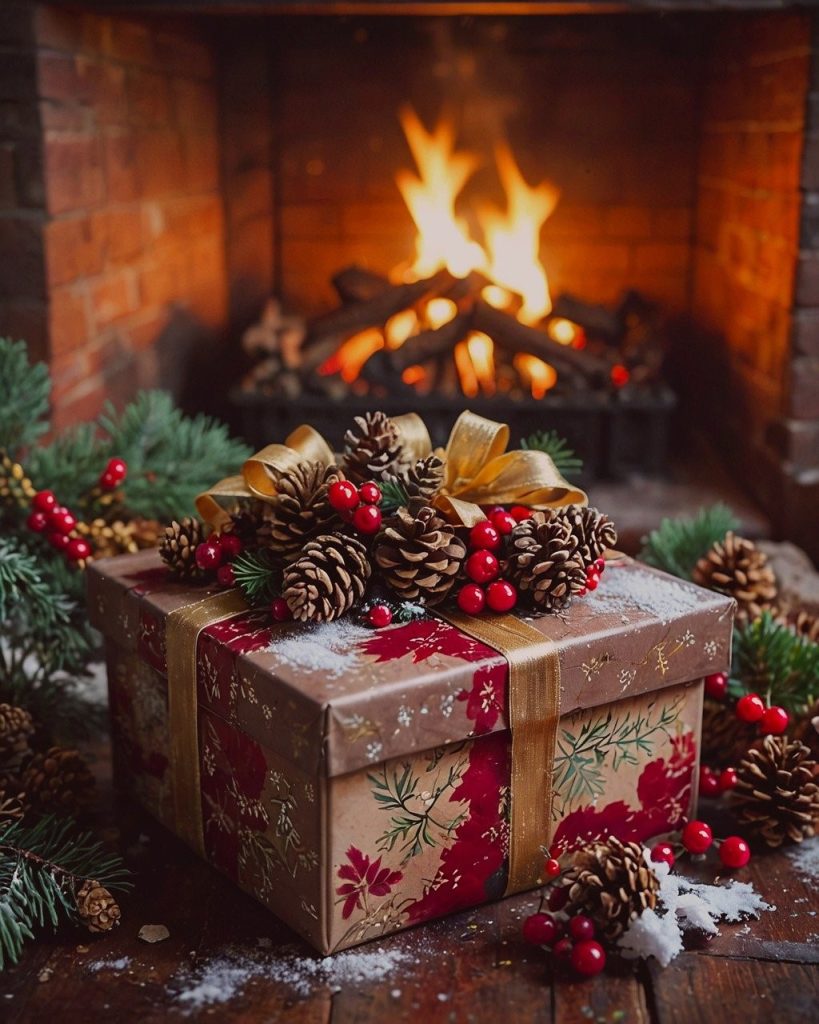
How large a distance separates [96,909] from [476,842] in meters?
0.32

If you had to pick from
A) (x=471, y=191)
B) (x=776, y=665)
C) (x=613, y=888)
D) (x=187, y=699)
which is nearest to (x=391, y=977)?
(x=613, y=888)

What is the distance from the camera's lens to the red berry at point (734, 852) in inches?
45.7

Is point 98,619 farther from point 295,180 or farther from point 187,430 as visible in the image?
point 295,180

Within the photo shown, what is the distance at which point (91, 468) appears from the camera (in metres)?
1.45

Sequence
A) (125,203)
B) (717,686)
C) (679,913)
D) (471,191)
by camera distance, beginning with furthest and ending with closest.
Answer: (471,191) < (125,203) < (717,686) < (679,913)

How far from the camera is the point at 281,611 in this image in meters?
1.09

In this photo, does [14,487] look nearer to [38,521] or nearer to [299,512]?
[38,521]

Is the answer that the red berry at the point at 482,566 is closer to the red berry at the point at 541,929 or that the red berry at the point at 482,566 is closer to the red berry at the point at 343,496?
the red berry at the point at 343,496

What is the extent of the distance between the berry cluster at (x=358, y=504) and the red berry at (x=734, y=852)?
0.43 meters

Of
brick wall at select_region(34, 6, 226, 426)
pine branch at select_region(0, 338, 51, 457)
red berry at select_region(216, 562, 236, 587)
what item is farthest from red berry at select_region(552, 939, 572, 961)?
brick wall at select_region(34, 6, 226, 426)

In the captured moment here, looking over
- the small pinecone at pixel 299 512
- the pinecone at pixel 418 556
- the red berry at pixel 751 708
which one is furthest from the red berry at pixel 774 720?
the small pinecone at pixel 299 512

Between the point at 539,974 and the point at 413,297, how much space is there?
1.38m

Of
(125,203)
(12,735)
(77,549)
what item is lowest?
(12,735)

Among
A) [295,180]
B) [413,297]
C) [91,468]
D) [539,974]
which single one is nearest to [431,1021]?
[539,974]
